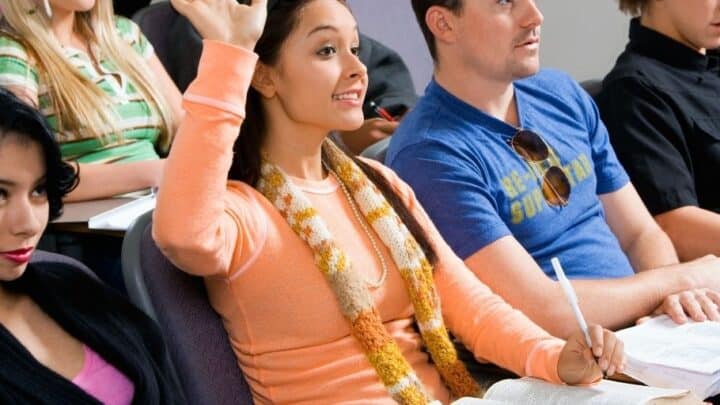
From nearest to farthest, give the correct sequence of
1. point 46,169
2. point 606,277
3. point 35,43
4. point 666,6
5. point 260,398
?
point 46,169 → point 260,398 → point 606,277 → point 35,43 → point 666,6

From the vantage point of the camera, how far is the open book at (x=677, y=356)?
1547 mm

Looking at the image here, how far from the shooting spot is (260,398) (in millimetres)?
1637

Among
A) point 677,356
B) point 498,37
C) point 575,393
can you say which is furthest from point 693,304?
point 498,37

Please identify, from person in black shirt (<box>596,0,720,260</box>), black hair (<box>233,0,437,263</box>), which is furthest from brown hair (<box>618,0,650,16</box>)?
black hair (<box>233,0,437,263</box>)

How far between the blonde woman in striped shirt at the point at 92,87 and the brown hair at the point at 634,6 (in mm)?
1076

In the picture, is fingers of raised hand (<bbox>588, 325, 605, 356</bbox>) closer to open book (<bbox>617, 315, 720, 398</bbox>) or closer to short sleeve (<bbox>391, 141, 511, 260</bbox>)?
open book (<bbox>617, 315, 720, 398</bbox>)

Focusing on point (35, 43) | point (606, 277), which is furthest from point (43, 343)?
point (35, 43)

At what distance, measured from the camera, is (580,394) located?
1454mm

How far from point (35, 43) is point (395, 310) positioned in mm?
1152

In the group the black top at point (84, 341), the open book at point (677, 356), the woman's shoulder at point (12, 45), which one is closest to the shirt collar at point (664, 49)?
the open book at point (677, 356)

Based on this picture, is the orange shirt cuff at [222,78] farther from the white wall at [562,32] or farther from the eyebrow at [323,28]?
the white wall at [562,32]

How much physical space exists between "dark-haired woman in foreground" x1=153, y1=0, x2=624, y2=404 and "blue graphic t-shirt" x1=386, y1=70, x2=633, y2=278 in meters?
0.10

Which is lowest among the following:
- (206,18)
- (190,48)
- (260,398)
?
(190,48)

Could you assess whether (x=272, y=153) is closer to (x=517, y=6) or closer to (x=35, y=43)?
(x=517, y=6)
